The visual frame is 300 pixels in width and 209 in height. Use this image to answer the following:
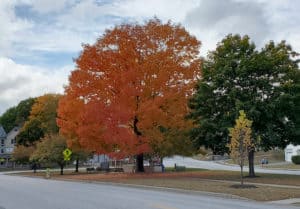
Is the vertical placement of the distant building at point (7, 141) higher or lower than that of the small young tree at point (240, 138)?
higher

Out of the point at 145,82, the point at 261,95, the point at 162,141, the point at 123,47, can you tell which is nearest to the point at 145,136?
the point at 162,141

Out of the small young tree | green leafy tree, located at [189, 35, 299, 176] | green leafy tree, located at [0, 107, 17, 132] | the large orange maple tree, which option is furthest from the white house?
green leafy tree, located at [0, 107, 17, 132]

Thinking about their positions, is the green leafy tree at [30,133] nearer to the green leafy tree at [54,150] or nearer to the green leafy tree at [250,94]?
the green leafy tree at [54,150]

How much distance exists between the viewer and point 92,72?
41438mm

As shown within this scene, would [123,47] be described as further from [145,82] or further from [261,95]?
[261,95]

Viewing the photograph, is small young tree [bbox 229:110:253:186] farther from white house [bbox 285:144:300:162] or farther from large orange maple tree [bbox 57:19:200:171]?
white house [bbox 285:144:300:162]

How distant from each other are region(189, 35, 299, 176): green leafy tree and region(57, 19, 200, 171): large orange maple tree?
277 cm

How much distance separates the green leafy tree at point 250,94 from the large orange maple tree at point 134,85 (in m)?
2.77

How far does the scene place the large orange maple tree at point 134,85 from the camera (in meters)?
39.8

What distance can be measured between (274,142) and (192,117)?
23.2 feet

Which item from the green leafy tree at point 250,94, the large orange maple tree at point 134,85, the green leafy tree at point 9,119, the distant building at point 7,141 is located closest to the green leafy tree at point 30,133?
the distant building at point 7,141

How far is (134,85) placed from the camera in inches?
1591

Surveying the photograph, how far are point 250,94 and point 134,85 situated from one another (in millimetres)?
9376

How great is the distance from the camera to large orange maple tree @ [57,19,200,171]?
39.8 metres
